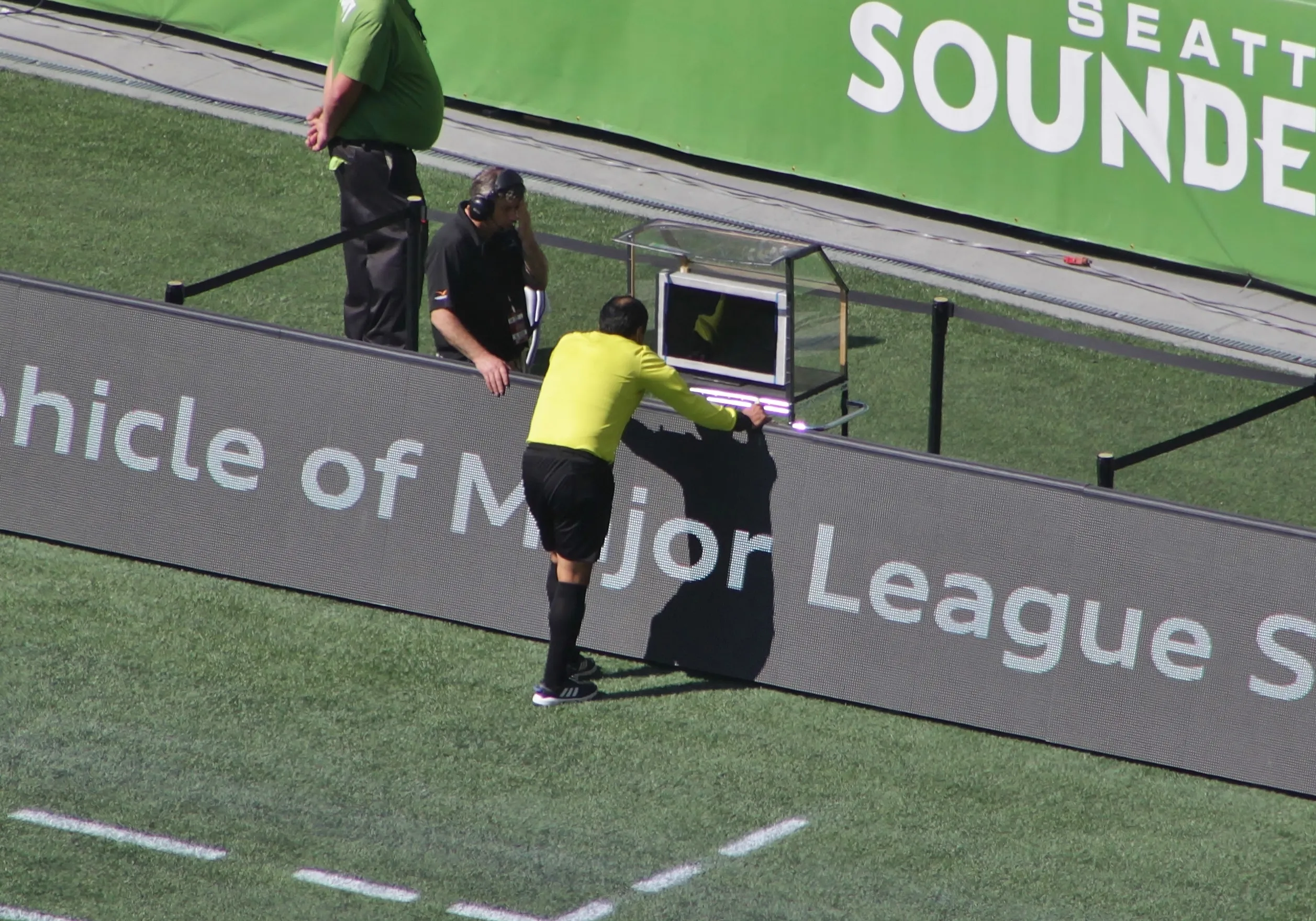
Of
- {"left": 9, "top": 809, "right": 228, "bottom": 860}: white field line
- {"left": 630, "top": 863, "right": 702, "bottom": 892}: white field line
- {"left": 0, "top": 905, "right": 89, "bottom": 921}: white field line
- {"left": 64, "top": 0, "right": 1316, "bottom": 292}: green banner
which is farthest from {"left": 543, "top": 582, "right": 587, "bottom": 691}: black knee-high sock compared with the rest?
{"left": 64, "top": 0, "right": 1316, "bottom": 292}: green banner

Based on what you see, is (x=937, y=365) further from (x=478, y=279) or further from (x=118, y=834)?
(x=118, y=834)

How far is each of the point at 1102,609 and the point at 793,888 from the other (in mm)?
1868

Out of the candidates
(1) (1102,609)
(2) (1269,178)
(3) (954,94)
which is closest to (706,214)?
(3) (954,94)

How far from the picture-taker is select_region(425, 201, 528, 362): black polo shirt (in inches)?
351

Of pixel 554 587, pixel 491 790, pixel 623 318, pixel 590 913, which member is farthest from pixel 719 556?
pixel 590 913

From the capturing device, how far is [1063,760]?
7.79 metres

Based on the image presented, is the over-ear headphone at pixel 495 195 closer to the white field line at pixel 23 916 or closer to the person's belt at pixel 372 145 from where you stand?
the person's belt at pixel 372 145

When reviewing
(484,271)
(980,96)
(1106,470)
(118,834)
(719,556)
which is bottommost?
(118,834)

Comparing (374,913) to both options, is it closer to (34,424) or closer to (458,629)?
(458,629)

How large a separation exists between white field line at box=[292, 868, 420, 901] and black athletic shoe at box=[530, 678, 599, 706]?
156 cm

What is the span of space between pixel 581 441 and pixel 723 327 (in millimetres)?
1390

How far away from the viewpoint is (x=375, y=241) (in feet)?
33.5

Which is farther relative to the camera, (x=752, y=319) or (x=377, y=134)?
(x=377, y=134)

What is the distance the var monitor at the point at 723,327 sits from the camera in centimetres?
898
